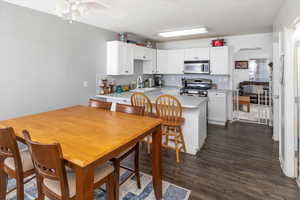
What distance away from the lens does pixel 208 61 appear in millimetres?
4754

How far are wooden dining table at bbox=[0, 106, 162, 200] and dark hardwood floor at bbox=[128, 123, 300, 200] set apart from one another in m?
0.58

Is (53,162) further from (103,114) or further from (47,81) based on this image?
(47,81)

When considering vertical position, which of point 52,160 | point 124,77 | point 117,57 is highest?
point 117,57

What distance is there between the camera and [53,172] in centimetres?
117

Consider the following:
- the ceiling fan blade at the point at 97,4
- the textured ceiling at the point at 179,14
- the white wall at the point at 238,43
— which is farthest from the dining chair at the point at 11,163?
the white wall at the point at 238,43

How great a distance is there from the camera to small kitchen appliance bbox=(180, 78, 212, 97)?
478cm

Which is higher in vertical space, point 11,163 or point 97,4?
point 97,4

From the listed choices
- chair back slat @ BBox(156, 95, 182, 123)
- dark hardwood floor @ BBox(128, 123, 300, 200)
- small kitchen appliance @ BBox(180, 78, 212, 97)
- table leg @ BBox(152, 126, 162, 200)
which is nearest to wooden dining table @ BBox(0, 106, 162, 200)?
table leg @ BBox(152, 126, 162, 200)

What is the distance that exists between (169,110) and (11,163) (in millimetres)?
1911

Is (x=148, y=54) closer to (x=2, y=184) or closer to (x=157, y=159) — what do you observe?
(x=157, y=159)

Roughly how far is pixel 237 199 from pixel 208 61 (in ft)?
12.0

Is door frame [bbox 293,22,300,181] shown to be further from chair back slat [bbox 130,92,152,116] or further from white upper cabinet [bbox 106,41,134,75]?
white upper cabinet [bbox 106,41,134,75]

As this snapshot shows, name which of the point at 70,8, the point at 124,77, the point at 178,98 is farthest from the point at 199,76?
the point at 70,8

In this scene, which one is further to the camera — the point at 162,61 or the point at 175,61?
the point at 162,61
